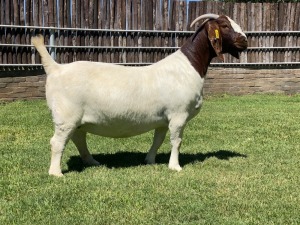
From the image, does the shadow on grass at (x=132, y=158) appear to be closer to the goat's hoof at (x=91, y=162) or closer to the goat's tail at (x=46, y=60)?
the goat's hoof at (x=91, y=162)

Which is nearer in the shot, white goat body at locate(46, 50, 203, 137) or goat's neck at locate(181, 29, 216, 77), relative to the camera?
white goat body at locate(46, 50, 203, 137)

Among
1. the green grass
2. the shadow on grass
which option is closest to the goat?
the shadow on grass

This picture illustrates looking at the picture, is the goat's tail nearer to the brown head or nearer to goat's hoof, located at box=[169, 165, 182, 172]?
the brown head

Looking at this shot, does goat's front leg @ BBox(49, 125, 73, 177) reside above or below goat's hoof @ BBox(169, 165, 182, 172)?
above

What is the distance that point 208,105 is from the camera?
12133 mm

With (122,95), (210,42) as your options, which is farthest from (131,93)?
(210,42)

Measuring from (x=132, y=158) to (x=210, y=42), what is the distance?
1.91 m

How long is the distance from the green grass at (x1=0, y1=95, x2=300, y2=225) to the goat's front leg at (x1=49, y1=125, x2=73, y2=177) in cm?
14

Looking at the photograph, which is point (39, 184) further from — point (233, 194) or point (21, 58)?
point (21, 58)

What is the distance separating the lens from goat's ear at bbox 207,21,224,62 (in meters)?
5.86

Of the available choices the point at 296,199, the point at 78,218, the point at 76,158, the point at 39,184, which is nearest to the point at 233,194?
the point at 296,199

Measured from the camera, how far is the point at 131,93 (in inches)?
217

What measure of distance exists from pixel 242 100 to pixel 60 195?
9134mm

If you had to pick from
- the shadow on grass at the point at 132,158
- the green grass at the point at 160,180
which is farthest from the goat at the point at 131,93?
the green grass at the point at 160,180
